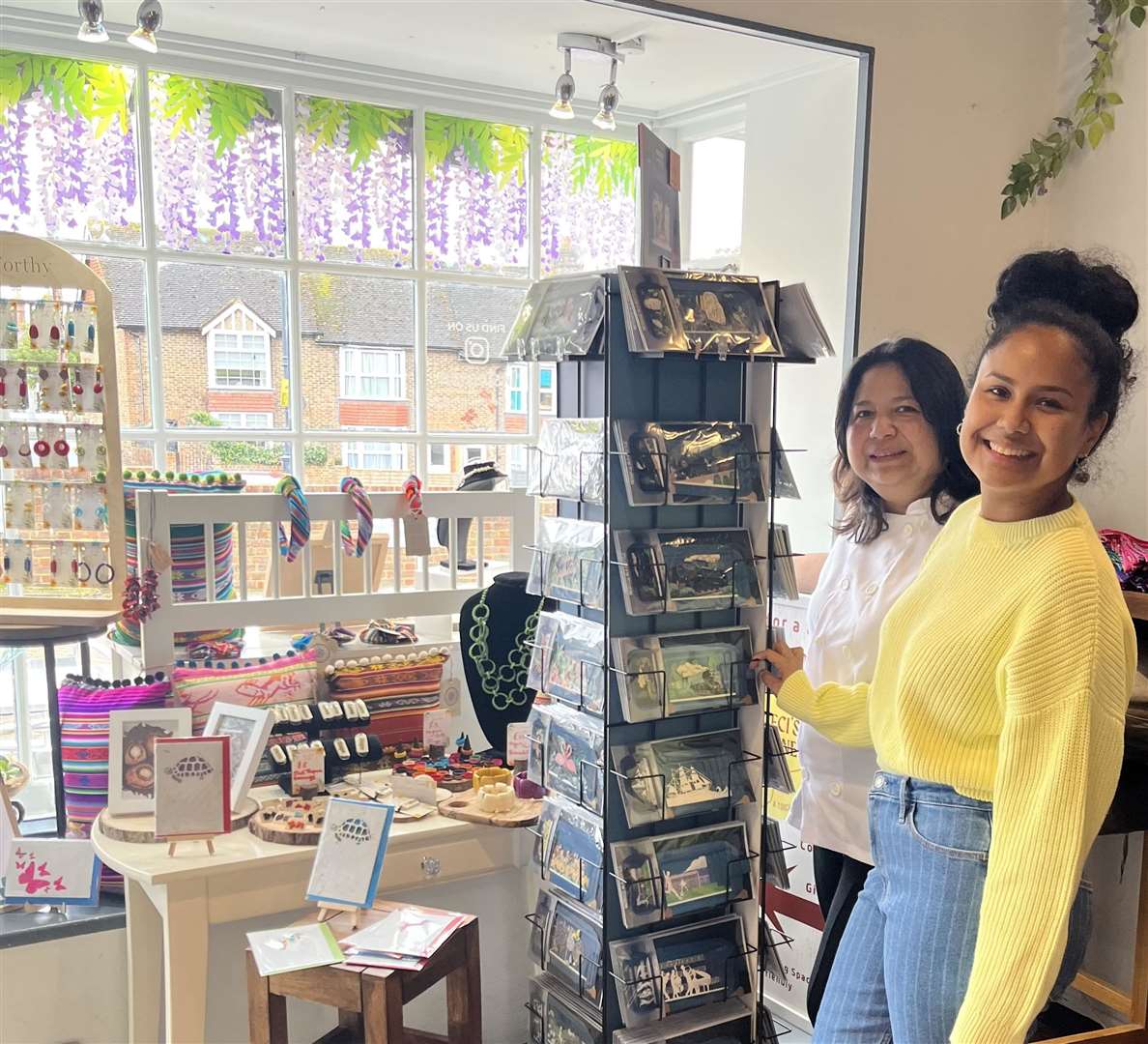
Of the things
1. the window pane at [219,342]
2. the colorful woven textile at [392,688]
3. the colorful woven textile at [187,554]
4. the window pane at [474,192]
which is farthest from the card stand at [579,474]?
the window pane at [474,192]

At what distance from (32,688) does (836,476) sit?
8.59 ft

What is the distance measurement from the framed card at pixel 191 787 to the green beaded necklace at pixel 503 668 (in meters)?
0.74

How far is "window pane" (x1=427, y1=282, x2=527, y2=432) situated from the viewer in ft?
13.3

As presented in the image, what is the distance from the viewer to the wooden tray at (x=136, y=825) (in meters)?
2.12

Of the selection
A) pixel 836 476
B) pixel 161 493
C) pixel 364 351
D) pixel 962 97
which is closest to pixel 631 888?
pixel 836 476

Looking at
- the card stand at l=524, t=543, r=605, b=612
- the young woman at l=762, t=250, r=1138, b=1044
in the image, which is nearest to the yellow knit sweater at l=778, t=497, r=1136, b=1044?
the young woman at l=762, t=250, r=1138, b=1044

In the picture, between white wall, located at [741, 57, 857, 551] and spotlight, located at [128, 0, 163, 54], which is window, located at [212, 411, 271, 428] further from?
white wall, located at [741, 57, 857, 551]

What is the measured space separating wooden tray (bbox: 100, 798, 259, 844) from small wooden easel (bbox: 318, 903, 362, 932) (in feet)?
0.99

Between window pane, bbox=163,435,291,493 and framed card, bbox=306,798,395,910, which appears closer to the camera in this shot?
framed card, bbox=306,798,395,910

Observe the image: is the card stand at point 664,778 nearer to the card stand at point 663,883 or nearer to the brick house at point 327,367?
the card stand at point 663,883

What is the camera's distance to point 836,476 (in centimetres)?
191

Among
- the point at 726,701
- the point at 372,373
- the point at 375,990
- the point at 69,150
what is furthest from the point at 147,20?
the point at 375,990

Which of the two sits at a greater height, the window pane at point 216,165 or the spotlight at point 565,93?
the spotlight at point 565,93

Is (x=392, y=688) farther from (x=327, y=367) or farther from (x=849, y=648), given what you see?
(x=327, y=367)
